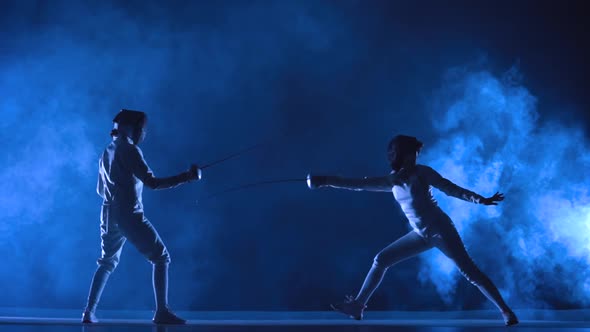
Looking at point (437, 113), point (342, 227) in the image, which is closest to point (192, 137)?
point (342, 227)

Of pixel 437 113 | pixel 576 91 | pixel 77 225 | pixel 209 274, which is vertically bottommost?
pixel 209 274

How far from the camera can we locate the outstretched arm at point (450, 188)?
166 inches

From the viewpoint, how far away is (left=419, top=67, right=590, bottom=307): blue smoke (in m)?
6.47

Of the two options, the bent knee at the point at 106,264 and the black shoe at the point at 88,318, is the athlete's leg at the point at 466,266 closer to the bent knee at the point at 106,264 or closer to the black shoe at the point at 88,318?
the bent knee at the point at 106,264

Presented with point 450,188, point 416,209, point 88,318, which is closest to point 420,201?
point 416,209

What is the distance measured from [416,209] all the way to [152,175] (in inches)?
84.4

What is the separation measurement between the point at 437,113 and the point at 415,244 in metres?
2.78

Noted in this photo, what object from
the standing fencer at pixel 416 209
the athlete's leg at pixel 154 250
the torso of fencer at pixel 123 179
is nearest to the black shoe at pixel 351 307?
the standing fencer at pixel 416 209

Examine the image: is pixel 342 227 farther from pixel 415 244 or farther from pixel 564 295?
pixel 564 295

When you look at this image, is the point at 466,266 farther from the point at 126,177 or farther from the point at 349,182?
the point at 126,177

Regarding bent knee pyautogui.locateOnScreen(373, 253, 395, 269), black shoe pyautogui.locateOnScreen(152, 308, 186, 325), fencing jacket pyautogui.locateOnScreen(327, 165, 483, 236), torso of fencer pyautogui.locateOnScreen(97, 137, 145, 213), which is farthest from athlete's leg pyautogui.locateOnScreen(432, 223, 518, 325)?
torso of fencer pyautogui.locateOnScreen(97, 137, 145, 213)

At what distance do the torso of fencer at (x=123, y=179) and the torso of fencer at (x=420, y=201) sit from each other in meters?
2.10

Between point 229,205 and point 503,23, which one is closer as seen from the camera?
point 229,205

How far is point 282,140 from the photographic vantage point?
656cm
